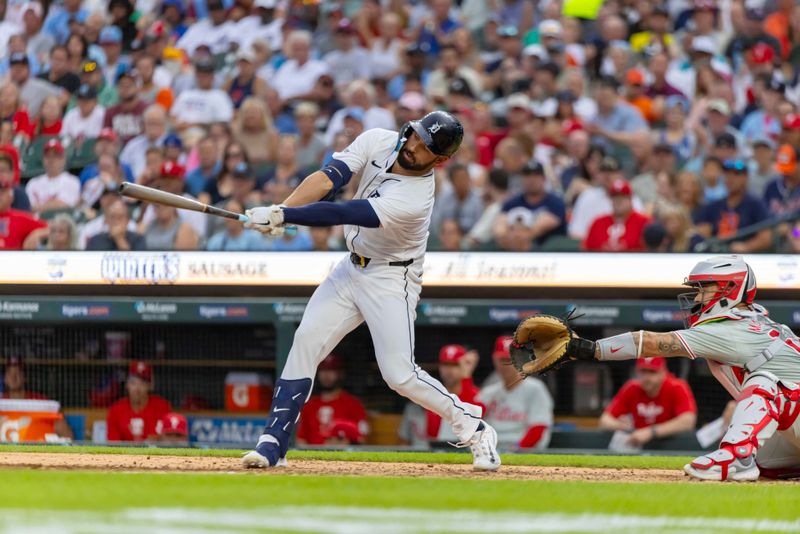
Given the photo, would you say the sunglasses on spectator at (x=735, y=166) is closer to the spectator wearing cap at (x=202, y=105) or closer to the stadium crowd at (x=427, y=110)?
the stadium crowd at (x=427, y=110)

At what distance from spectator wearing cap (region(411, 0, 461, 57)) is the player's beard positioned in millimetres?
7777

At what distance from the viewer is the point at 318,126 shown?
43.4ft

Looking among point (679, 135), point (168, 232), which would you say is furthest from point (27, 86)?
point (679, 135)

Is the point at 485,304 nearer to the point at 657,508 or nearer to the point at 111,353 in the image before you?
the point at 111,353

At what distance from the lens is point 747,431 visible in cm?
650

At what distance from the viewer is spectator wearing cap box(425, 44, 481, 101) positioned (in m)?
13.4

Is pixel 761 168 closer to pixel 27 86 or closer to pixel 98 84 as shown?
pixel 98 84

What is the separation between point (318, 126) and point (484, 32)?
2.49 meters

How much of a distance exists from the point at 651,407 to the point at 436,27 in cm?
630

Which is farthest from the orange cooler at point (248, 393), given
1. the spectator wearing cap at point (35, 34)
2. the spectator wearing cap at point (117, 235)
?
the spectator wearing cap at point (35, 34)

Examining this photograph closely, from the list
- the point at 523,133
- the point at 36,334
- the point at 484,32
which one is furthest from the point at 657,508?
the point at 484,32

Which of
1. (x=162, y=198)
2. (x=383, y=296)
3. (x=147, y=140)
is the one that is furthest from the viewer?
(x=147, y=140)

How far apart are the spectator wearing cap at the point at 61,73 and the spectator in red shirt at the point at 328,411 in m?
5.74

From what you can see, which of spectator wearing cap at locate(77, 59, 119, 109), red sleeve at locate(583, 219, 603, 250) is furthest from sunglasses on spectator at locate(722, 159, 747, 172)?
spectator wearing cap at locate(77, 59, 119, 109)
